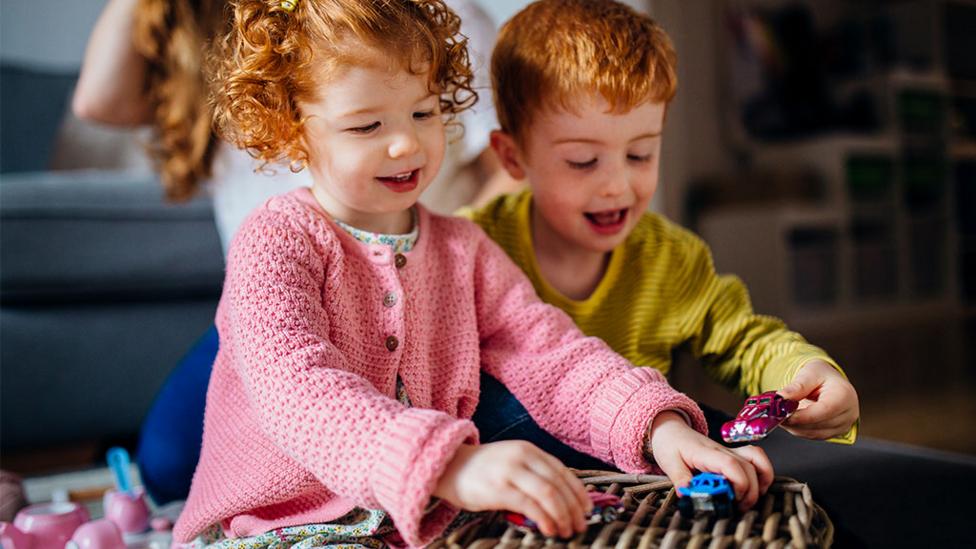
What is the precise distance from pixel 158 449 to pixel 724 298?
0.63 metres

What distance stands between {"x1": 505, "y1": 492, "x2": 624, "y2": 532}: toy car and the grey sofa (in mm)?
1129

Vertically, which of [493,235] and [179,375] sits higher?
[493,235]

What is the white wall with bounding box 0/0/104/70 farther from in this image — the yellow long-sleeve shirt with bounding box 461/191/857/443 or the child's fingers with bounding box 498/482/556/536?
the child's fingers with bounding box 498/482/556/536

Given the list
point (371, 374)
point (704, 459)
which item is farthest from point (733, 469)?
point (371, 374)

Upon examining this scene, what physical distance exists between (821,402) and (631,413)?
0.14 m

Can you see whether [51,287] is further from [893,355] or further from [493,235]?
[893,355]

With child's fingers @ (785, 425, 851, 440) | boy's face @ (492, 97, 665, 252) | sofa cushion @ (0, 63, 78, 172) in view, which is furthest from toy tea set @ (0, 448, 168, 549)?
sofa cushion @ (0, 63, 78, 172)

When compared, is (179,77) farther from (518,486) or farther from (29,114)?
(518,486)

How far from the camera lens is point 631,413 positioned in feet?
→ 2.12

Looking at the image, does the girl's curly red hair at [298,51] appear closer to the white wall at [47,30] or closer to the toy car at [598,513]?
the toy car at [598,513]

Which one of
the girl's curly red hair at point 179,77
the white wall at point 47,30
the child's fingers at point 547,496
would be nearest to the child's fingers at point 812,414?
the child's fingers at point 547,496

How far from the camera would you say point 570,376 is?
718mm

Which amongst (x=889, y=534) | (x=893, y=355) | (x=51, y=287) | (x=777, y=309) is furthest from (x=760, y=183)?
(x=889, y=534)

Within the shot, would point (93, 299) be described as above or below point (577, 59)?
below
